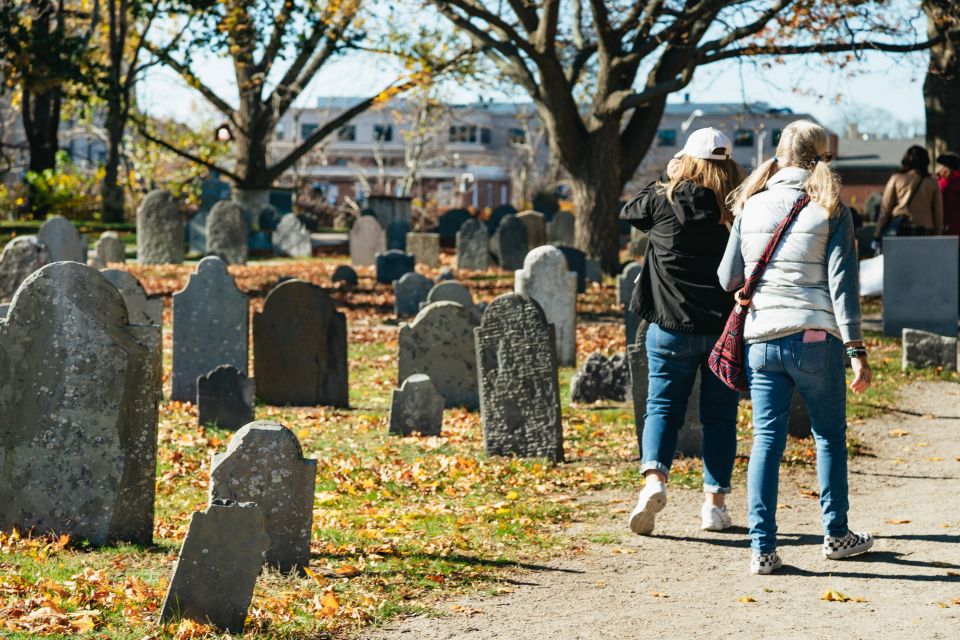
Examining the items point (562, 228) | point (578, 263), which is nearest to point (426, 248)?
point (562, 228)

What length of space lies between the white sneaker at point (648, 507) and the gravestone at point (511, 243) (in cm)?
1676

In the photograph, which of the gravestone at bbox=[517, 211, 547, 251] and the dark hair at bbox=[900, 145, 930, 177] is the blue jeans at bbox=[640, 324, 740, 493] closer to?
the dark hair at bbox=[900, 145, 930, 177]

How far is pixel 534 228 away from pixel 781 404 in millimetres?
18527

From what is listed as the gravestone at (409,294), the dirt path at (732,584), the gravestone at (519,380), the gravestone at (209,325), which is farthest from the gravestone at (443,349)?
the gravestone at (409,294)

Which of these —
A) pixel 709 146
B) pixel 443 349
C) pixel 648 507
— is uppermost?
pixel 709 146

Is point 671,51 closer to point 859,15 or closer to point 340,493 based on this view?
point 859,15

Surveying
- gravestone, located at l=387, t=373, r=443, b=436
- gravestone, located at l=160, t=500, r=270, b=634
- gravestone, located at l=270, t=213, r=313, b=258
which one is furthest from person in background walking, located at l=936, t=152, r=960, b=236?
gravestone, located at l=270, t=213, r=313, b=258

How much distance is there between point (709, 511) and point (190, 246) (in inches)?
821

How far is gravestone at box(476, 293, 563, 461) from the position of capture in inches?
310

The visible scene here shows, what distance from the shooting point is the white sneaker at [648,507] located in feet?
19.8

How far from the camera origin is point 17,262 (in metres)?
12.9

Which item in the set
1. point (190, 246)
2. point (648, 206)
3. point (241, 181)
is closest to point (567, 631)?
point (648, 206)

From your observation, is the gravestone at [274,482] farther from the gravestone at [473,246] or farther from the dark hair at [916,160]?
the gravestone at [473,246]

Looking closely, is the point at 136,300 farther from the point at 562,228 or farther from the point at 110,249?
the point at 562,228
